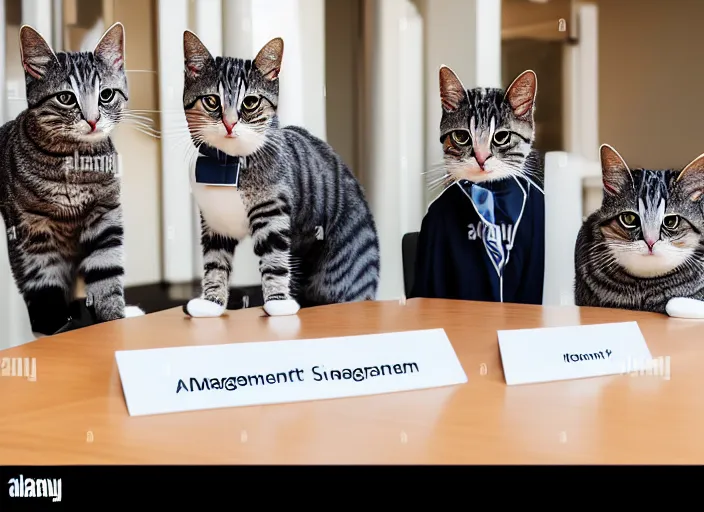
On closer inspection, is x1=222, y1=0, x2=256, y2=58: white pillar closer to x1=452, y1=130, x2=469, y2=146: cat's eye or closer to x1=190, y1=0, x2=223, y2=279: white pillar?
x1=190, y1=0, x2=223, y2=279: white pillar

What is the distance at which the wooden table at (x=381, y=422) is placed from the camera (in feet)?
1.58

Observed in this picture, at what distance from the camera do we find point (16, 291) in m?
0.92

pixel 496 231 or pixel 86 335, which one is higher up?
pixel 496 231

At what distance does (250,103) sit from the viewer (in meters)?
1.01

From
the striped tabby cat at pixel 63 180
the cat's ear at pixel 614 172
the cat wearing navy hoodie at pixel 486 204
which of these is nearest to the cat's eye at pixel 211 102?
the striped tabby cat at pixel 63 180

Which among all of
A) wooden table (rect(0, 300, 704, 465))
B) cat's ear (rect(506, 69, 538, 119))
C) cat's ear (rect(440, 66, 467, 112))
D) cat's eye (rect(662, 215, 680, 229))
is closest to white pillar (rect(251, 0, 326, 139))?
cat's ear (rect(440, 66, 467, 112))

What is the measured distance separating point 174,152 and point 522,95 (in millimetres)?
580

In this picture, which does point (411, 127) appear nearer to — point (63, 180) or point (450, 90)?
point (450, 90)

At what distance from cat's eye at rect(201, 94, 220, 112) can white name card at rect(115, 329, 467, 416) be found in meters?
0.44

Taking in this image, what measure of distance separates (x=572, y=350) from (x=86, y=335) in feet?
1.88

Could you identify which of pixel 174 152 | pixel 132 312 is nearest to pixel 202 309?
pixel 132 312

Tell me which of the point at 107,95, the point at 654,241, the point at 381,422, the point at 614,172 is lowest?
the point at 381,422

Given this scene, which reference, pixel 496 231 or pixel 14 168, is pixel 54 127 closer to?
pixel 14 168

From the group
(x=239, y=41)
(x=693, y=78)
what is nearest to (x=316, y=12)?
(x=239, y=41)
